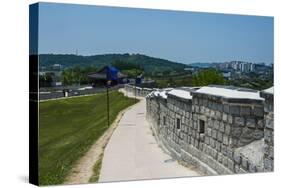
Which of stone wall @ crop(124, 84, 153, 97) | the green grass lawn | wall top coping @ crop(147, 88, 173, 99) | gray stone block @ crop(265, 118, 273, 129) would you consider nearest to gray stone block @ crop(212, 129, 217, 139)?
gray stone block @ crop(265, 118, 273, 129)

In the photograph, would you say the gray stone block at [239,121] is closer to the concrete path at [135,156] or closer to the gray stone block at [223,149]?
the gray stone block at [223,149]

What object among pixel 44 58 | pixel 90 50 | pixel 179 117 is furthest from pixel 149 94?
pixel 44 58

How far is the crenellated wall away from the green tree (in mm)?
96

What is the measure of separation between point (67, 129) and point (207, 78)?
237 cm

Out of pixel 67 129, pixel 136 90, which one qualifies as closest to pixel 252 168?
pixel 136 90

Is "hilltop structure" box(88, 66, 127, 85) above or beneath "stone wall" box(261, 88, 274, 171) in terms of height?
above

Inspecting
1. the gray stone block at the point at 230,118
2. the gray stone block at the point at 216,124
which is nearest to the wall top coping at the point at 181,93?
the gray stone block at the point at 216,124

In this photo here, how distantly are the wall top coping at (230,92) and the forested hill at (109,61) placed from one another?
49 centimetres

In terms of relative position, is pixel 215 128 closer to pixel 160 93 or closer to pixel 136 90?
pixel 160 93

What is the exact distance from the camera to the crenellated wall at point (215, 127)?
8898mm

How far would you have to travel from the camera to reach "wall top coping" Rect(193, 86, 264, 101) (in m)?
8.98

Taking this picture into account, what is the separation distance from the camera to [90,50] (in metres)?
8.46

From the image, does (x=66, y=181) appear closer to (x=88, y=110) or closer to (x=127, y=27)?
(x=88, y=110)

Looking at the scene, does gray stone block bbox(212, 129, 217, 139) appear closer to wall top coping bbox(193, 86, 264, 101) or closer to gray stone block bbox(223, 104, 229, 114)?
gray stone block bbox(223, 104, 229, 114)
